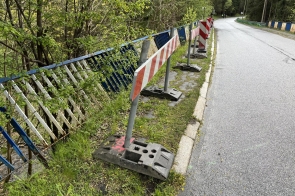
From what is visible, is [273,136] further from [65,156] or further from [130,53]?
[65,156]

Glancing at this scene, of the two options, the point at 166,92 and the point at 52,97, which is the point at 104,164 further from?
the point at 166,92

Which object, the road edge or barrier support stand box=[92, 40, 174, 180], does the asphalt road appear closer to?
the road edge

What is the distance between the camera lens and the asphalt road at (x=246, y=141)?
7.40 feet

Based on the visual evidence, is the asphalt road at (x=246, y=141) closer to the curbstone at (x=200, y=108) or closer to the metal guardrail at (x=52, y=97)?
the curbstone at (x=200, y=108)

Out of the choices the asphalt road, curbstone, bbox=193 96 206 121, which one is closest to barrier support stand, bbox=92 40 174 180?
the asphalt road

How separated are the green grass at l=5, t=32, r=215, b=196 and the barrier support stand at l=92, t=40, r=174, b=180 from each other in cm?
7

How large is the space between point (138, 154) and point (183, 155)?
59 centimetres

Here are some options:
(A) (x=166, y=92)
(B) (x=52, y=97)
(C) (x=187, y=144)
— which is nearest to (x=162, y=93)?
(A) (x=166, y=92)

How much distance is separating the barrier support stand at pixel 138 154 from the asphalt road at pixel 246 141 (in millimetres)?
306

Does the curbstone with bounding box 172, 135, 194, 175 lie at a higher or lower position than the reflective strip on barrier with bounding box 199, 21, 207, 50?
lower

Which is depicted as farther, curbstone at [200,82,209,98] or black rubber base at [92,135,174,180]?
curbstone at [200,82,209,98]

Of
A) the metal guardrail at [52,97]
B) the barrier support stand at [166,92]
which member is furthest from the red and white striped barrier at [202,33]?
the metal guardrail at [52,97]

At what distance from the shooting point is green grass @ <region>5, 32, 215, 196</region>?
2029 millimetres

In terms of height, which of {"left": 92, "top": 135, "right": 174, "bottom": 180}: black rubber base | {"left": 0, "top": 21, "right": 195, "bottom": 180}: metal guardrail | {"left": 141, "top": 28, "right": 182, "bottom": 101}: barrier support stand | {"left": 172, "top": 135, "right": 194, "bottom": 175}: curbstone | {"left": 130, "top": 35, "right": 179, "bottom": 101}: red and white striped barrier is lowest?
{"left": 172, "top": 135, "right": 194, "bottom": 175}: curbstone
